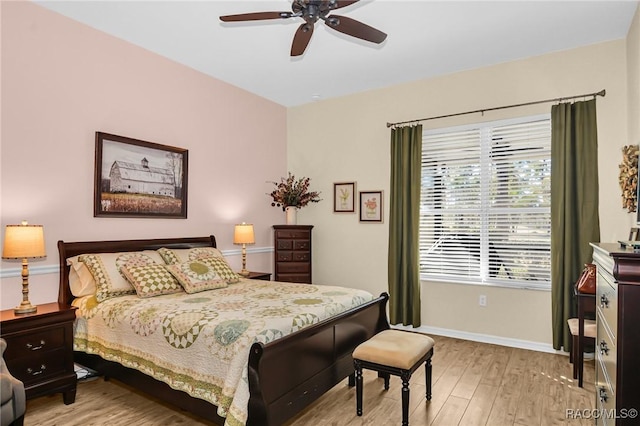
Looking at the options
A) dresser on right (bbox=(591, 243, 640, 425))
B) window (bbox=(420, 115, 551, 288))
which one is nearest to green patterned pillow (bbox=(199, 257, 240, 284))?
window (bbox=(420, 115, 551, 288))

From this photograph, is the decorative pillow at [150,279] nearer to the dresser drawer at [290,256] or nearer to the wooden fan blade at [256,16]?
the dresser drawer at [290,256]

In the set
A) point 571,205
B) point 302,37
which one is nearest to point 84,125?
point 302,37

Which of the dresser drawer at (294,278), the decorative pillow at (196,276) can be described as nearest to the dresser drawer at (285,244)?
the dresser drawer at (294,278)

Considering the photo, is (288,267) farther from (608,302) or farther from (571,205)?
(608,302)

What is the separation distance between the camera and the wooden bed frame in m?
2.08

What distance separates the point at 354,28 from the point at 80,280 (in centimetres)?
298

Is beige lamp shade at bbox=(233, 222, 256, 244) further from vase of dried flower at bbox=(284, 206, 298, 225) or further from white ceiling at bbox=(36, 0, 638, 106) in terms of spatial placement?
white ceiling at bbox=(36, 0, 638, 106)

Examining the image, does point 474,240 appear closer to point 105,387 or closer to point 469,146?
point 469,146

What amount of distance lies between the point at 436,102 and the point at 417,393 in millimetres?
3295

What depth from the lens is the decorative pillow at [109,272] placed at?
123 inches

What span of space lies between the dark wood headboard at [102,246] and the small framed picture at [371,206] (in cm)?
211

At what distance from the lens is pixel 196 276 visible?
3463 millimetres

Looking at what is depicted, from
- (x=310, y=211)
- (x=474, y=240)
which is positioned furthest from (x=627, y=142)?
(x=310, y=211)

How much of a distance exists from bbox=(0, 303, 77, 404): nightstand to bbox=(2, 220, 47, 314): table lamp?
0.11m
